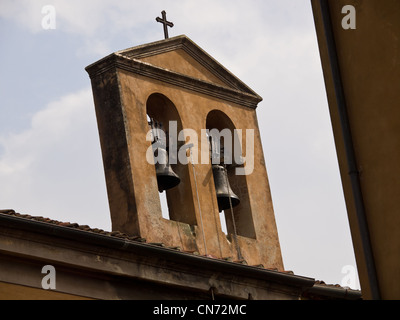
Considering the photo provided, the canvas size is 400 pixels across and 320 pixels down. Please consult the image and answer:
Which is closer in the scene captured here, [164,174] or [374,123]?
[374,123]

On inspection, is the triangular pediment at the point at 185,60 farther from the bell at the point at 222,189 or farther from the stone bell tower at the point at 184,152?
the bell at the point at 222,189

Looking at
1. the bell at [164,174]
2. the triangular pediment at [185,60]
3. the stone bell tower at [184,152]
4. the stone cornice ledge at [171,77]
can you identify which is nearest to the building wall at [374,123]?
the stone bell tower at [184,152]

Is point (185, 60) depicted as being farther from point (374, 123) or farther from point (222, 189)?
point (374, 123)

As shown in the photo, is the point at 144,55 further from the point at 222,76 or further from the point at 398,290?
the point at 398,290

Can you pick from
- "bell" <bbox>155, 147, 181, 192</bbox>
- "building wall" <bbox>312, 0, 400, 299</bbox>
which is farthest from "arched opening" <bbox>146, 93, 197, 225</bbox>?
"building wall" <bbox>312, 0, 400, 299</bbox>

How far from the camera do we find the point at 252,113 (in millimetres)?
→ 15938

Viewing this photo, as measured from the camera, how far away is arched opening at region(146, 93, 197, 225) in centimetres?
1434

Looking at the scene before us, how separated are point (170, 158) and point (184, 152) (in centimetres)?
18

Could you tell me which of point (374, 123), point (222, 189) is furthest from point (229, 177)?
point (374, 123)

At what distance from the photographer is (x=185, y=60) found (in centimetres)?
1529

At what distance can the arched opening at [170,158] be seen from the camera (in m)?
14.3
